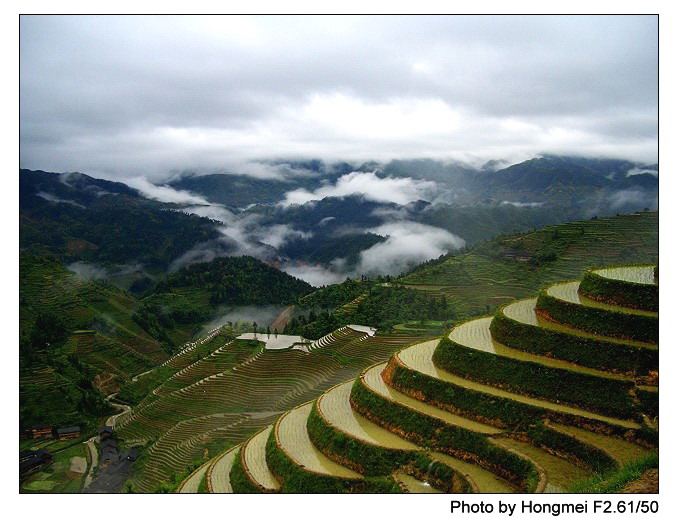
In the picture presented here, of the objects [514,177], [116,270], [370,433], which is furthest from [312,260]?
[370,433]

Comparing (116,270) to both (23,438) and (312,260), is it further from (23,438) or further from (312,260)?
(23,438)

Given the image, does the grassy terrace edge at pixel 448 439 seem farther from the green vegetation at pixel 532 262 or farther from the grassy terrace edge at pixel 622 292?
the green vegetation at pixel 532 262

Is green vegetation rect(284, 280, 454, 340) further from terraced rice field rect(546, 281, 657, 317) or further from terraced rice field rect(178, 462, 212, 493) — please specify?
terraced rice field rect(178, 462, 212, 493)

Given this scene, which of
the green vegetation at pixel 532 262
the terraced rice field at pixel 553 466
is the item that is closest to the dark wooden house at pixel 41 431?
the green vegetation at pixel 532 262

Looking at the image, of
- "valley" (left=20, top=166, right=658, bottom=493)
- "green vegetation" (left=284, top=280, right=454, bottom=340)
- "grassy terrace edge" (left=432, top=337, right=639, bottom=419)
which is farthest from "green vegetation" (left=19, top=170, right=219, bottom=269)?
"grassy terrace edge" (left=432, top=337, right=639, bottom=419)

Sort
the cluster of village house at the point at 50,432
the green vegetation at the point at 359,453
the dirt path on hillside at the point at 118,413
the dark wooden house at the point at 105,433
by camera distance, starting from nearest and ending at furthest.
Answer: the green vegetation at the point at 359,453 → the dark wooden house at the point at 105,433 → the cluster of village house at the point at 50,432 → the dirt path on hillside at the point at 118,413

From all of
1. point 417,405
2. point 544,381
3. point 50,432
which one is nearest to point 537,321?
point 544,381

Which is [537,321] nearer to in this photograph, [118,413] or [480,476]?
[480,476]
